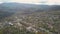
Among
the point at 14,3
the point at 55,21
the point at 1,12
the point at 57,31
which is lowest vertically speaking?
the point at 57,31

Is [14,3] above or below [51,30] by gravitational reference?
above

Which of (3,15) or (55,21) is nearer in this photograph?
(55,21)

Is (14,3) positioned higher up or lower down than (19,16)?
higher up

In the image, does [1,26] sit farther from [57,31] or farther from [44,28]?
[57,31]

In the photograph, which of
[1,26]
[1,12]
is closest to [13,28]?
[1,26]

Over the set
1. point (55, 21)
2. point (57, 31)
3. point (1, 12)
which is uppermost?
point (1, 12)

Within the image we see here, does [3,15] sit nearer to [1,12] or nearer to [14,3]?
[1,12]

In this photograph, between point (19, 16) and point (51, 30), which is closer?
point (51, 30)

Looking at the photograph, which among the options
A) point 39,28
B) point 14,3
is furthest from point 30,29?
point 14,3
